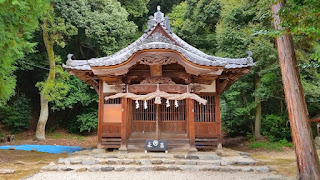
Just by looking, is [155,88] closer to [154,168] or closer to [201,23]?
[154,168]

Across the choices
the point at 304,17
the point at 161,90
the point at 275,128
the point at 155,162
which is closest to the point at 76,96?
the point at 161,90

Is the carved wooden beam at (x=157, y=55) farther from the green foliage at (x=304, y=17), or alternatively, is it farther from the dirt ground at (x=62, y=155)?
the green foliage at (x=304, y=17)

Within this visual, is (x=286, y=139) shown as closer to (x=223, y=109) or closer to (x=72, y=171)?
(x=223, y=109)

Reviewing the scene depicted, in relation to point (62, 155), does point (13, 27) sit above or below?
above

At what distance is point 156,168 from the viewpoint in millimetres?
7070

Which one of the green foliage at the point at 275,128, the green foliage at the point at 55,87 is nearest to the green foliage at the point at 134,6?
the green foliage at the point at 55,87

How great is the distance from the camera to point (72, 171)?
6922mm

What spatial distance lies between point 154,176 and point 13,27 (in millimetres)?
7098

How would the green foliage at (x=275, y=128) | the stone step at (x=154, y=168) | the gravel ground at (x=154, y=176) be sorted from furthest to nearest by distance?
the green foliage at (x=275, y=128), the stone step at (x=154, y=168), the gravel ground at (x=154, y=176)

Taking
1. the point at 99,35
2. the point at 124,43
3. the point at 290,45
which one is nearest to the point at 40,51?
the point at 99,35

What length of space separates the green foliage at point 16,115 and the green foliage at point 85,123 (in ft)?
12.1

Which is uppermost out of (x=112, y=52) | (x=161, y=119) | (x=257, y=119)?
(x=112, y=52)

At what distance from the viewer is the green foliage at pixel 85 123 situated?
18.9 meters

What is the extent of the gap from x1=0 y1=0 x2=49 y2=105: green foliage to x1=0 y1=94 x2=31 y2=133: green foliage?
10836 mm
